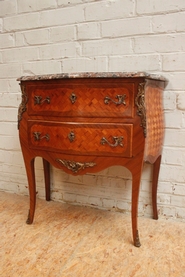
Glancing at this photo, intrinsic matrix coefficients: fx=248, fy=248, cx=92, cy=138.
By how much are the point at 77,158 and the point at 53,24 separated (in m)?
0.95

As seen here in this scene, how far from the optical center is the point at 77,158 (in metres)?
1.17

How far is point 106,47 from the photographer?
1494 millimetres

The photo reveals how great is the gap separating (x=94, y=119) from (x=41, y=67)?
771 mm

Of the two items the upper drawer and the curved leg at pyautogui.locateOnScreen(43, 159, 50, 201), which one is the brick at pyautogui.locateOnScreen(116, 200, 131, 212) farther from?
the upper drawer

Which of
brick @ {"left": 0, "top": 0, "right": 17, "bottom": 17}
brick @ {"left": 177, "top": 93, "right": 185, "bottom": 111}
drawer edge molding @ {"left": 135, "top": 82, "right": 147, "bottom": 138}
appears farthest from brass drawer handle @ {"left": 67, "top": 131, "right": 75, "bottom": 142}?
brick @ {"left": 0, "top": 0, "right": 17, "bottom": 17}

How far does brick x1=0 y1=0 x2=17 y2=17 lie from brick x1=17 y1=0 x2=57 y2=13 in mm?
41

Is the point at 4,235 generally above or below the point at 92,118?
below

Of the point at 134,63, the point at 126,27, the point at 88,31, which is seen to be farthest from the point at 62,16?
the point at 134,63

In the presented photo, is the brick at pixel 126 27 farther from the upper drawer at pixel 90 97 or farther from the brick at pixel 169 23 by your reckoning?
the upper drawer at pixel 90 97

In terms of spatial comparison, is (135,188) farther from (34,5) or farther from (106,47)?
(34,5)

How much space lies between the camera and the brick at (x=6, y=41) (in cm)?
173

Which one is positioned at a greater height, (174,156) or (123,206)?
(174,156)

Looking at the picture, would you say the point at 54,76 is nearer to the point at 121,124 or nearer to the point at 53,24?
the point at 121,124

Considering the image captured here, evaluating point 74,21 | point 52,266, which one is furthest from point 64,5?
point 52,266
